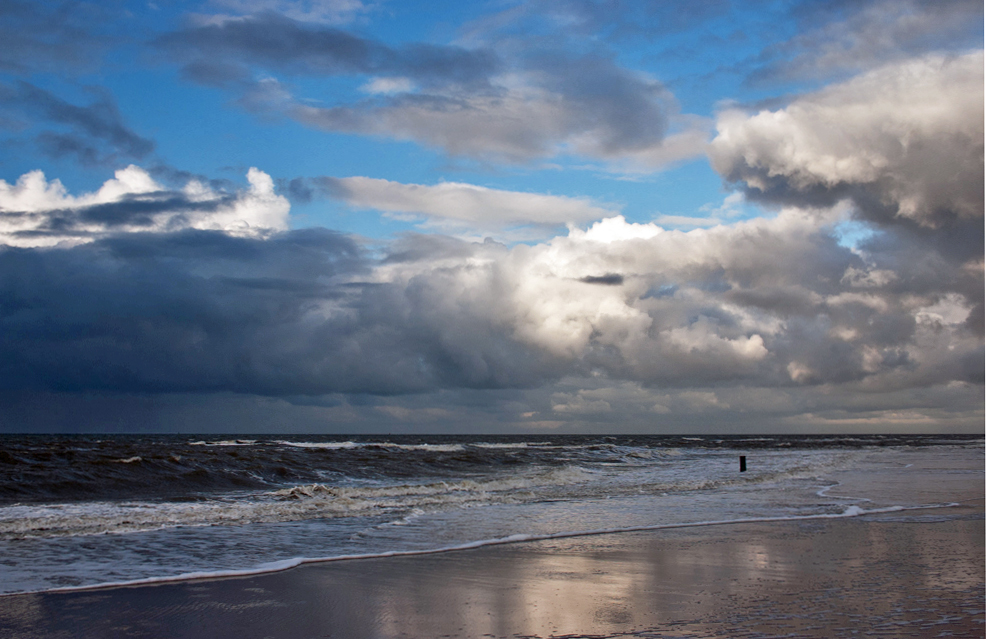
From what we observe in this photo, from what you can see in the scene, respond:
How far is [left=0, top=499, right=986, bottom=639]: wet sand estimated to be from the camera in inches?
255

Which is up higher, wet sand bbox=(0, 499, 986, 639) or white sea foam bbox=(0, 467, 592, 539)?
wet sand bbox=(0, 499, 986, 639)

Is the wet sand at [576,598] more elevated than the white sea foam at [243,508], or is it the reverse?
the wet sand at [576,598]

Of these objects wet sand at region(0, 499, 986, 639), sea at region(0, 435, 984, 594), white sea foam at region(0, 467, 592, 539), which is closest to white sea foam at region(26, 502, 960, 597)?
sea at region(0, 435, 984, 594)

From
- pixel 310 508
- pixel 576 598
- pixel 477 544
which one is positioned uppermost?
pixel 576 598

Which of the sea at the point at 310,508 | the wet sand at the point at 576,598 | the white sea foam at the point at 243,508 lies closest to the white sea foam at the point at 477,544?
the sea at the point at 310,508

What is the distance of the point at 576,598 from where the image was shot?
25.0 feet

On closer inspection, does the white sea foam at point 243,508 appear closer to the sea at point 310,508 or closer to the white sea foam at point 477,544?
the sea at point 310,508

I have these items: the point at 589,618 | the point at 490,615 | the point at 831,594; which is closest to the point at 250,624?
the point at 490,615

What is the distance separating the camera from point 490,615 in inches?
275

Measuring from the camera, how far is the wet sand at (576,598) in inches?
255

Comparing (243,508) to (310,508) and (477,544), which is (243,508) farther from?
(477,544)

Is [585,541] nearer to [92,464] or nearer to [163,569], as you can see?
[163,569]

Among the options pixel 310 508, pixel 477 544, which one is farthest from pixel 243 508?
pixel 477 544

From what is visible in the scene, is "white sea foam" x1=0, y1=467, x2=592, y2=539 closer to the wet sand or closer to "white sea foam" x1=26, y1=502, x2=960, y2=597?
"white sea foam" x1=26, y1=502, x2=960, y2=597
